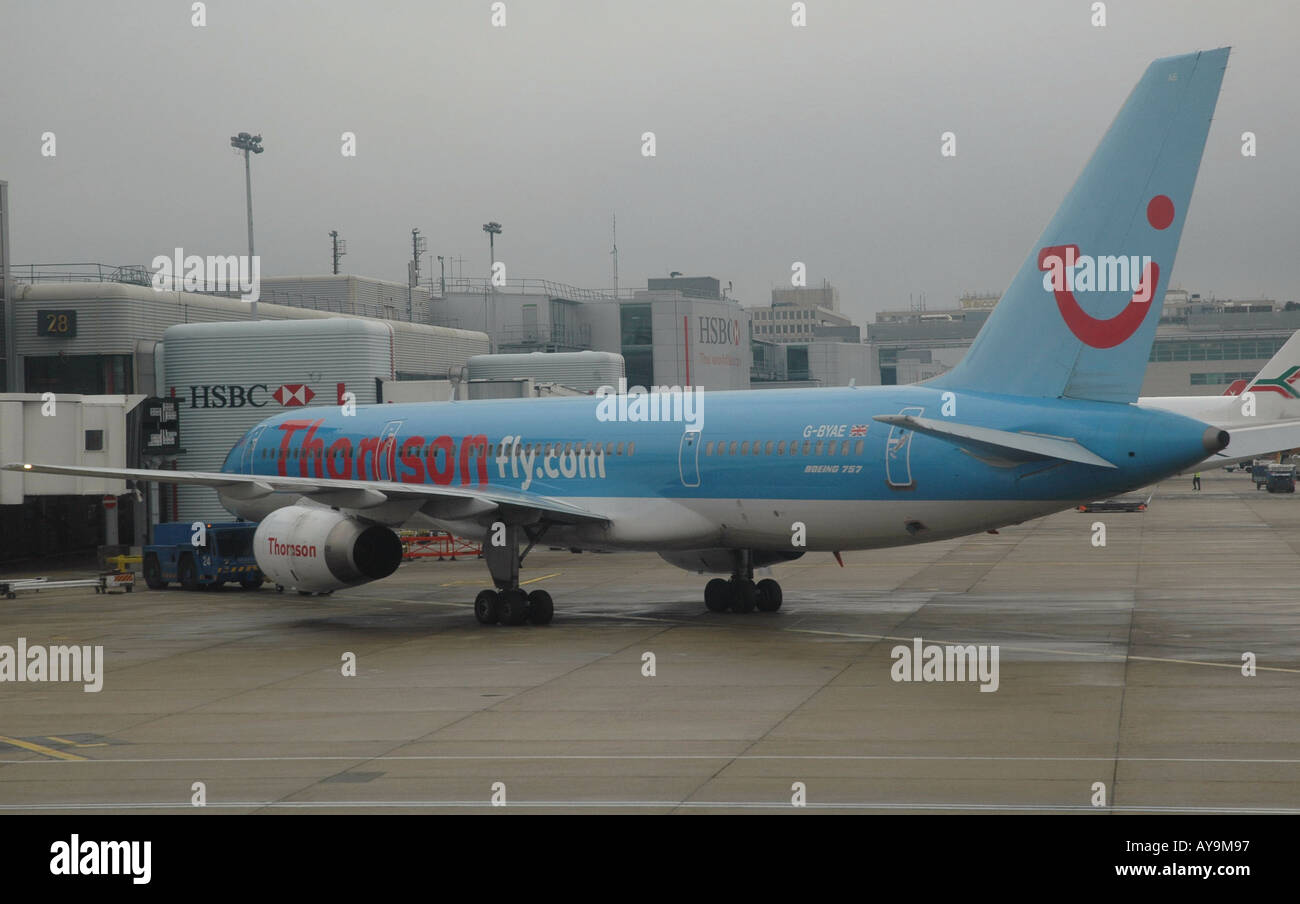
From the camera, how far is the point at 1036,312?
77.2 feet

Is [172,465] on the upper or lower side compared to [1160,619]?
upper

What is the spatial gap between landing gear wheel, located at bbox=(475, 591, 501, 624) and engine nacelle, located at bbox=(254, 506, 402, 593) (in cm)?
183

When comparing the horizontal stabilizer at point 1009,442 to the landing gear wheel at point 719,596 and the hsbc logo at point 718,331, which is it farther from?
the hsbc logo at point 718,331

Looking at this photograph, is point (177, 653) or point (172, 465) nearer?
point (177, 653)

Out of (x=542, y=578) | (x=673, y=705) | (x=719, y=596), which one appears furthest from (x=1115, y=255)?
(x=542, y=578)

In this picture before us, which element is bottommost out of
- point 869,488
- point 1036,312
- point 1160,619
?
point 1160,619

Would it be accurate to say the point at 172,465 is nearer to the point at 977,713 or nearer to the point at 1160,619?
the point at 1160,619

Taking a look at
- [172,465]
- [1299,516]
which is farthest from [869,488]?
[1299,516]

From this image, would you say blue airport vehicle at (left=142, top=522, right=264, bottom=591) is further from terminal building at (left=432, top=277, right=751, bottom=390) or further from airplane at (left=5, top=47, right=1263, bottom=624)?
terminal building at (left=432, top=277, right=751, bottom=390)

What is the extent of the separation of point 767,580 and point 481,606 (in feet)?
19.5

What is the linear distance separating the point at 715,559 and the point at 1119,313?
33.7ft

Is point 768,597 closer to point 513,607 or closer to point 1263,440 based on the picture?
point 513,607

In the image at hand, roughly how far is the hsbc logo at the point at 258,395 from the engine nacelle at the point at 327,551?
66.9ft

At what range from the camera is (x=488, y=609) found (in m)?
28.8
